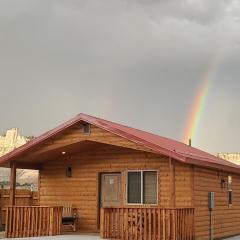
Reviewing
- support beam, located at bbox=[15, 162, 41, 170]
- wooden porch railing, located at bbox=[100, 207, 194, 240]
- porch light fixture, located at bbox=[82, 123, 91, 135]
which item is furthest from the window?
support beam, located at bbox=[15, 162, 41, 170]

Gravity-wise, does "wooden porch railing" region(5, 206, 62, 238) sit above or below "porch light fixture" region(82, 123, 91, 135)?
below

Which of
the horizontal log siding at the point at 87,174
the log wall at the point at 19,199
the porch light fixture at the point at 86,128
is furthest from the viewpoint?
the log wall at the point at 19,199

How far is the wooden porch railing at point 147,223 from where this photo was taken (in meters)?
14.3

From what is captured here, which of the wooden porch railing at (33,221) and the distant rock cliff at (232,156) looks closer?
the wooden porch railing at (33,221)

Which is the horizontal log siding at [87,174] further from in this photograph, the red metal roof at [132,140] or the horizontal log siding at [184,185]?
the red metal roof at [132,140]

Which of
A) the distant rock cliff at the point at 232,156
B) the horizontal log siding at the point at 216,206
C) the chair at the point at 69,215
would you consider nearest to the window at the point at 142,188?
the horizontal log siding at the point at 216,206

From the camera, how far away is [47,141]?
1706 cm

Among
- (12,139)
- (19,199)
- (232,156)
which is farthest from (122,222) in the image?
(12,139)

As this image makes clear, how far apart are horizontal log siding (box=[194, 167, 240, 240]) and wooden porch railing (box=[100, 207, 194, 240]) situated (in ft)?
4.04

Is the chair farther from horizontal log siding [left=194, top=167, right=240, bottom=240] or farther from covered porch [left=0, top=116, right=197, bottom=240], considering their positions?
horizontal log siding [left=194, top=167, right=240, bottom=240]

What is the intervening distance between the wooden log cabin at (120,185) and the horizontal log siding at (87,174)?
0.03 m

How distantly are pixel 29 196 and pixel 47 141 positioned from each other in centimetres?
593

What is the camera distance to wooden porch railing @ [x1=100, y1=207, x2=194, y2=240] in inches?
561

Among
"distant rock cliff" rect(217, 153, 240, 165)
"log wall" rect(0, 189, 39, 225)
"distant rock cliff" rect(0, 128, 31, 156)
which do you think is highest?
"distant rock cliff" rect(0, 128, 31, 156)
